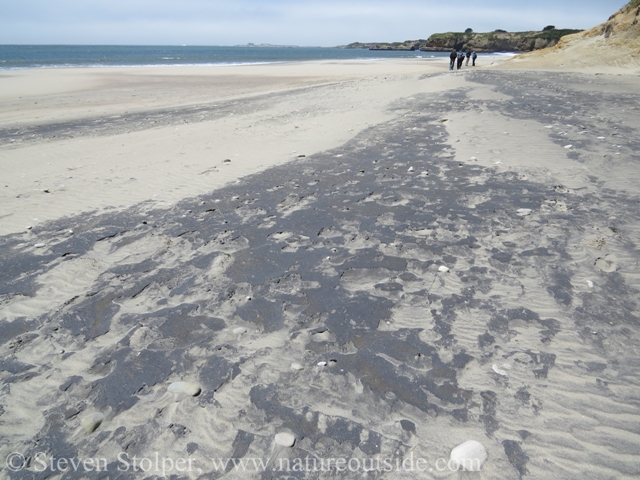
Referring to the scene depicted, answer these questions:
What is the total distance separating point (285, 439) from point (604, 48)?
32243mm

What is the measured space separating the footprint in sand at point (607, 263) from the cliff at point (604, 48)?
80.3 ft

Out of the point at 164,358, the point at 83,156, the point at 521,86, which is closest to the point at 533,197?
the point at 164,358

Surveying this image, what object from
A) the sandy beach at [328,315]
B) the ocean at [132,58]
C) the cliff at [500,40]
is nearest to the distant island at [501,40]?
the cliff at [500,40]

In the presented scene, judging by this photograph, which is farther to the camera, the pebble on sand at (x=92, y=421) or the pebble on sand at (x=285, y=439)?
the pebble on sand at (x=92, y=421)

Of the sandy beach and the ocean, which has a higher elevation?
the ocean

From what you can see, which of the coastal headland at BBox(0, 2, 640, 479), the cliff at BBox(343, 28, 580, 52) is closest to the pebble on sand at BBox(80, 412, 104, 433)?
the coastal headland at BBox(0, 2, 640, 479)

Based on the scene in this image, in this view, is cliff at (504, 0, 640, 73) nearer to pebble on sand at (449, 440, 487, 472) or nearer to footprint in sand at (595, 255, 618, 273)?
footprint in sand at (595, 255, 618, 273)

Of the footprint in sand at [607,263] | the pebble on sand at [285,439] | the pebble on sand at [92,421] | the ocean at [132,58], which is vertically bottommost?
the pebble on sand at [92,421]

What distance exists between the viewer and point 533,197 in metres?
5.32

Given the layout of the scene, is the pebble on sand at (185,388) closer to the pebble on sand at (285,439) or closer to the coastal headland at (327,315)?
the coastal headland at (327,315)

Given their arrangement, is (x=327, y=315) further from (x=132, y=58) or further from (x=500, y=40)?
(x=500, y=40)

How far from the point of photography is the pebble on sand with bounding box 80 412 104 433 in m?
2.37

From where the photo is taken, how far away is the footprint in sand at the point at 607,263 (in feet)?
11.8

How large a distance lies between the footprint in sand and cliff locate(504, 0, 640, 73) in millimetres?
24462
